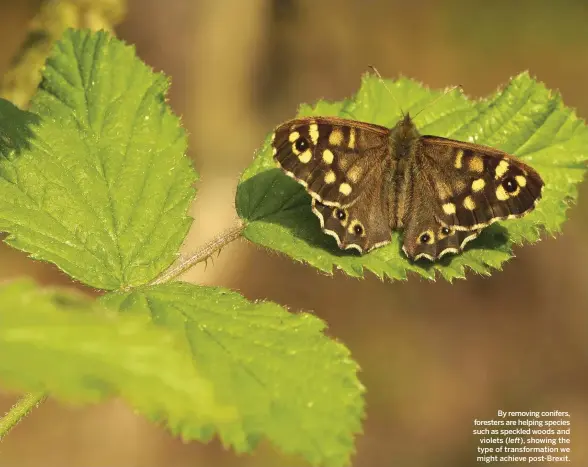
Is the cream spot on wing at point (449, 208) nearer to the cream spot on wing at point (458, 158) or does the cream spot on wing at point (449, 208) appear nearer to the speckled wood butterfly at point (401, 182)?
the speckled wood butterfly at point (401, 182)

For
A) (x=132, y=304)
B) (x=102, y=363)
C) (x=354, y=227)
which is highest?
(x=354, y=227)

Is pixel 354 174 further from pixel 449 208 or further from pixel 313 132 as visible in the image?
pixel 449 208

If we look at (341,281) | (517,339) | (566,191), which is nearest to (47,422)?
(341,281)

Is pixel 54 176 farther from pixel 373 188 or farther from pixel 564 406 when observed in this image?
pixel 564 406

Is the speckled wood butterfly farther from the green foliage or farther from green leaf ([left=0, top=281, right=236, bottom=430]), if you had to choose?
green leaf ([left=0, top=281, right=236, bottom=430])

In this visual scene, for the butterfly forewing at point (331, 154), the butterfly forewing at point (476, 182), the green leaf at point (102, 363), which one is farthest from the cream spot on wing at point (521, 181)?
the green leaf at point (102, 363)

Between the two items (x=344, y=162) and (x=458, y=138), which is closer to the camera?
(x=344, y=162)

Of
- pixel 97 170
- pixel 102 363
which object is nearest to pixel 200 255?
pixel 97 170
